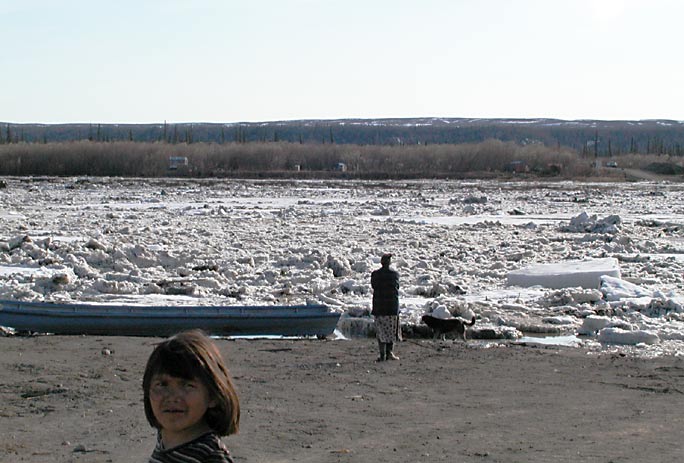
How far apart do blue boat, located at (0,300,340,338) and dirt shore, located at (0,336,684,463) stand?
16.5 inches

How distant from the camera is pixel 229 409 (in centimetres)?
323

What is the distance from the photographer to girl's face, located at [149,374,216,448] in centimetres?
318

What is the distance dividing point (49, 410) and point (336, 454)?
279 cm

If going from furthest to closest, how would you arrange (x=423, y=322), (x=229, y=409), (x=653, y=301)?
(x=653, y=301) → (x=423, y=322) → (x=229, y=409)

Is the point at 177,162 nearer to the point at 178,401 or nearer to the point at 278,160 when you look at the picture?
the point at 278,160

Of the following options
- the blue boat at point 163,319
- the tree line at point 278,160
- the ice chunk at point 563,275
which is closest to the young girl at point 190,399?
the blue boat at point 163,319

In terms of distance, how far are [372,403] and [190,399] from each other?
20.4 feet

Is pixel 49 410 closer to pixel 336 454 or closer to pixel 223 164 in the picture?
pixel 336 454

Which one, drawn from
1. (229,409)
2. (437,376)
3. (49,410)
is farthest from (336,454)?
(229,409)

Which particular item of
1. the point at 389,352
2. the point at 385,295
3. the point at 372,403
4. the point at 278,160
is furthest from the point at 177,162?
the point at 372,403

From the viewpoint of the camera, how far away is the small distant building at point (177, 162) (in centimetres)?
9484


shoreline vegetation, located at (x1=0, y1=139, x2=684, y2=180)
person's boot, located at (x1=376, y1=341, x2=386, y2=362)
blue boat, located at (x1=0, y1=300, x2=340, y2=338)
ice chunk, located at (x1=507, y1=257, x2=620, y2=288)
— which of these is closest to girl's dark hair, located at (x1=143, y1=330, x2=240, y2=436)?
person's boot, located at (x1=376, y1=341, x2=386, y2=362)

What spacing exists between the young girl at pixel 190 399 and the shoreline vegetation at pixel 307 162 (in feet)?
275

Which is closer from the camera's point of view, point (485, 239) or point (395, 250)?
point (395, 250)
